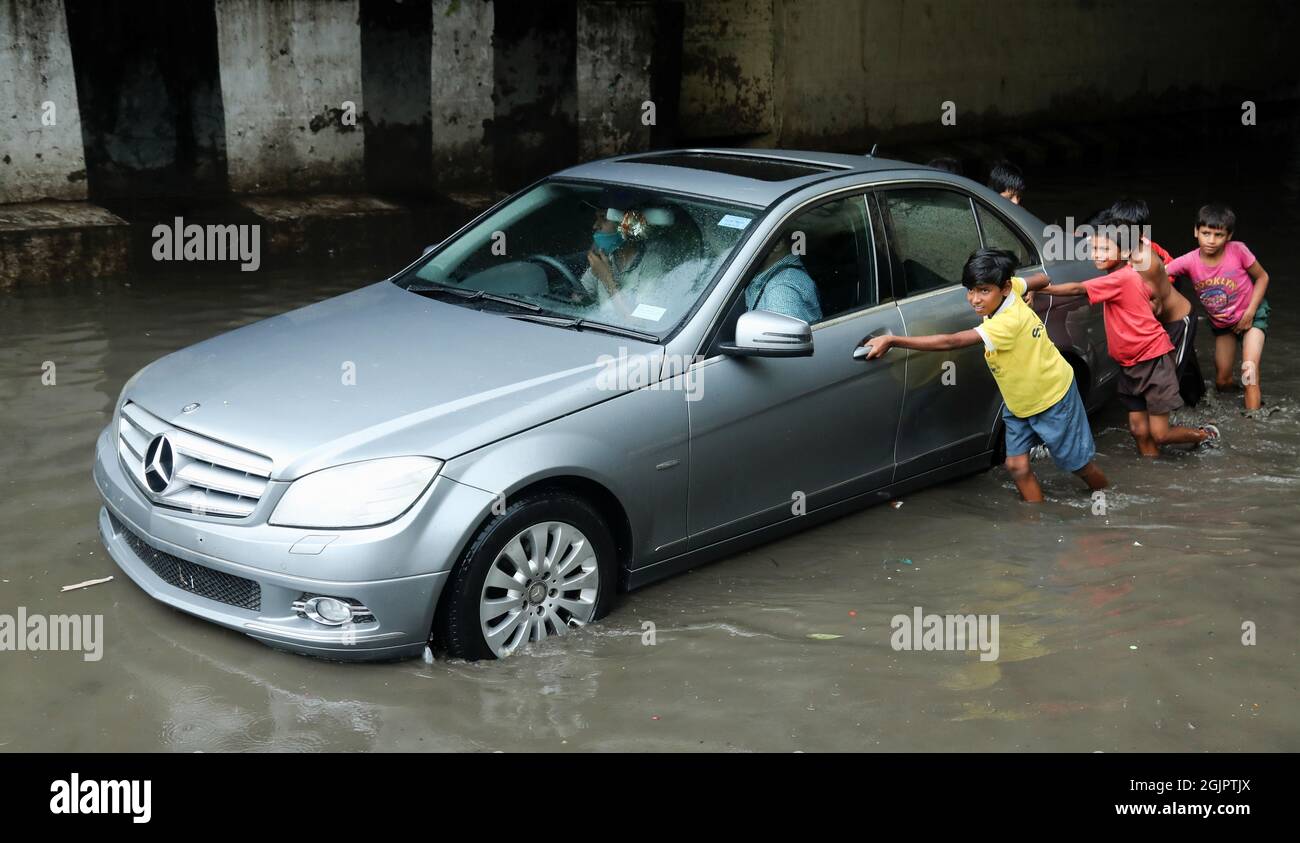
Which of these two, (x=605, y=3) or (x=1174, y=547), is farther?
(x=605, y=3)

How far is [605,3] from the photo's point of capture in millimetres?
12875

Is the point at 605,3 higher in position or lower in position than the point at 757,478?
higher

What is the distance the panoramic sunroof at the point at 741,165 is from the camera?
595cm

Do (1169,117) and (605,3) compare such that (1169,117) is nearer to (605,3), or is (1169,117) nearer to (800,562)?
(605,3)

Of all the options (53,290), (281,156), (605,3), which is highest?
(605,3)

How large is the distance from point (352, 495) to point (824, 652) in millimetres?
1723

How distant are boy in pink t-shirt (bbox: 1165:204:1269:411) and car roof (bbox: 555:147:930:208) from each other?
1.99 meters

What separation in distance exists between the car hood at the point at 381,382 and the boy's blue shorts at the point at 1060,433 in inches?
82.0

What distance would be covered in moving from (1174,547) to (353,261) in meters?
7.02

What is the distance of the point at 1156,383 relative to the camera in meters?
6.95

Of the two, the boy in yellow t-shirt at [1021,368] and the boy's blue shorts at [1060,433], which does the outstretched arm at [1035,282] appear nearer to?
the boy in yellow t-shirt at [1021,368]

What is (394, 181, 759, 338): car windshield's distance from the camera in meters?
5.35

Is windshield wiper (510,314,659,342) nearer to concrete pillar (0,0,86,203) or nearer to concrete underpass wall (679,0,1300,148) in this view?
concrete pillar (0,0,86,203)

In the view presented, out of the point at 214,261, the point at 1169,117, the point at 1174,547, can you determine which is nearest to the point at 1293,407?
the point at 1174,547
